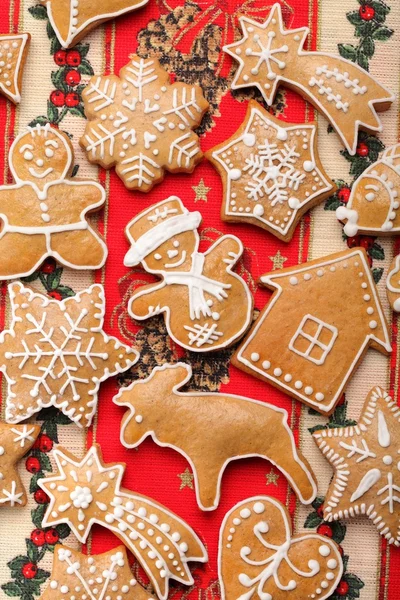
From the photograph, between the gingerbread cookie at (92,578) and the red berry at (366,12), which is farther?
the red berry at (366,12)

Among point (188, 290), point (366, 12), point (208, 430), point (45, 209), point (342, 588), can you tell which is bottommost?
point (342, 588)

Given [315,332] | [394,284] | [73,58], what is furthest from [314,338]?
[73,58]

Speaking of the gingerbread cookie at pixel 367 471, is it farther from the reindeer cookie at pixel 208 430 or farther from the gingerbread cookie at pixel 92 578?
the gingerbread cookie at pixel 92 578

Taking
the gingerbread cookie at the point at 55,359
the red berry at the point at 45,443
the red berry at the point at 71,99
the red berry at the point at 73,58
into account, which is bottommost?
the red berry at the point at 45,443

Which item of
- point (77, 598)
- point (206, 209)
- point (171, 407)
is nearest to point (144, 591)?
point (77, 598)

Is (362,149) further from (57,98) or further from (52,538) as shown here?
(52,538)

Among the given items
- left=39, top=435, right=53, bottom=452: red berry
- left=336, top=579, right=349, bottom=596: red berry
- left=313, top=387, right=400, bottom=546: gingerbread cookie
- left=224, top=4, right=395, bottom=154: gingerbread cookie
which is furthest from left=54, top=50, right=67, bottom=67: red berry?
left=336, top=579, right=349, bottom=596: red berry

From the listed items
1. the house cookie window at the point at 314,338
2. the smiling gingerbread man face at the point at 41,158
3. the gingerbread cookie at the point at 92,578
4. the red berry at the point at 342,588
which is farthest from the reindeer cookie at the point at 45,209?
the red berry at the point at 342,588
